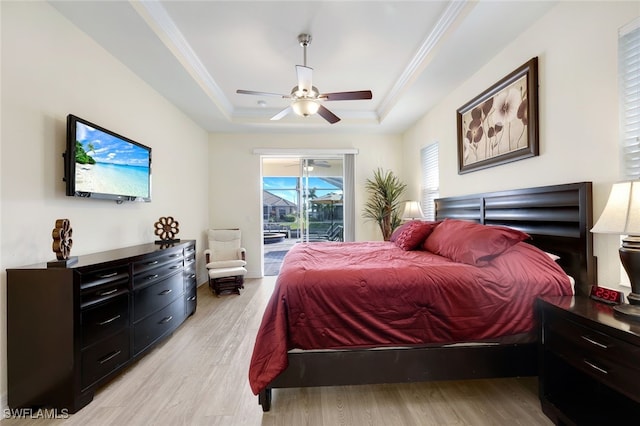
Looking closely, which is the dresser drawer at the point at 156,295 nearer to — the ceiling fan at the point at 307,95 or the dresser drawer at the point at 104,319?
the dresser drawer at the point at 104,319

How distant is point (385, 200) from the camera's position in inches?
197

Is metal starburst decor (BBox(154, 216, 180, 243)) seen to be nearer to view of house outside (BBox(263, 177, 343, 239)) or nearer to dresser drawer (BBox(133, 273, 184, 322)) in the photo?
dresser drawer (BBox(133, 273, 184, 322))

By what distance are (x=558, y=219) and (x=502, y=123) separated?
3.63 ft

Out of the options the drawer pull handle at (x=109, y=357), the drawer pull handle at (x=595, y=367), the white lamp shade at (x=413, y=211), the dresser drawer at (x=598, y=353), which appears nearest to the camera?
the dresser drawer at (x=598, y=353)

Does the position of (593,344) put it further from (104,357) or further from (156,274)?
(156,274)

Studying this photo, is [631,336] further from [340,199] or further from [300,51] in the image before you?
[340,199]

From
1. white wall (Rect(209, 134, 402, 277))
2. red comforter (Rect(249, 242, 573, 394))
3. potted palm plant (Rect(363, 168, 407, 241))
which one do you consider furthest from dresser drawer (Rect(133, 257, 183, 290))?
potted palm plant (Rect(363, 168, 407, 241))

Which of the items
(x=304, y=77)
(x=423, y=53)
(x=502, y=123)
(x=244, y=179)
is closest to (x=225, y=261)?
(x=244, y=179)

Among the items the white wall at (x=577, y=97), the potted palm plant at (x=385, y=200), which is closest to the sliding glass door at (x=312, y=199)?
the potted palm plant at (x=385, y=200)

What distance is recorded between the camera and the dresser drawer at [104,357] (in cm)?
180

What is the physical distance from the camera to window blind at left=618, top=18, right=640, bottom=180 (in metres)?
1.59

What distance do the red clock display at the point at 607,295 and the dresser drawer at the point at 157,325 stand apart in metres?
3.28

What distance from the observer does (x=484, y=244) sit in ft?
6.70

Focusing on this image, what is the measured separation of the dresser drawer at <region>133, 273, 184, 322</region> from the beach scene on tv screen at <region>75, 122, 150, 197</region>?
3.09 ft
